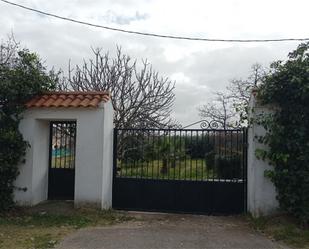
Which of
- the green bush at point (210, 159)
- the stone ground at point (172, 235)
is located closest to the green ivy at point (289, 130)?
the stone ground at point (172, 235)

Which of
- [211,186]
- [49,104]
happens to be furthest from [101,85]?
[211,186]

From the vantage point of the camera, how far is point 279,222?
29.0ft

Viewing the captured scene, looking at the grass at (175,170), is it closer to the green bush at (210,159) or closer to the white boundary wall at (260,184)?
the green bush at (210,159)

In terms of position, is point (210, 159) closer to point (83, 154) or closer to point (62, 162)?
point (83, 154)

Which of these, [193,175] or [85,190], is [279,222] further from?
[85,190]

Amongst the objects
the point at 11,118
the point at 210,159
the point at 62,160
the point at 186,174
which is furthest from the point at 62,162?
the point at 210,159

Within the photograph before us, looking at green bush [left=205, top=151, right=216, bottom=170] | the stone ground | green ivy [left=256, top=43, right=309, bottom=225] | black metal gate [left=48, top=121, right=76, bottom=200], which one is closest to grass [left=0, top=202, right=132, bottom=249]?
the stone ground

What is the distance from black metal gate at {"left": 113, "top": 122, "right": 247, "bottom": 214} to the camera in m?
10.4

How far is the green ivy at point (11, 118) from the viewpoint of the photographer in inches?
391

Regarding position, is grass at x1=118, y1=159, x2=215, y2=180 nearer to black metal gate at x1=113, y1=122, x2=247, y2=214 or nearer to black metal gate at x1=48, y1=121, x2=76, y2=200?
black metal gate at x1=113, y1=122, x2=247, y2=214

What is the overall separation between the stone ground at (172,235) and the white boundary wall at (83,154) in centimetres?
137

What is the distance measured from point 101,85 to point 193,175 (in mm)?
8669

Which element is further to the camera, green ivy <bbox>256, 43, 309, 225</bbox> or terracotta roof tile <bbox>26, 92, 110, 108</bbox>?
terracotta roof tile <bbox>26, 92, 110, 108</bbox>

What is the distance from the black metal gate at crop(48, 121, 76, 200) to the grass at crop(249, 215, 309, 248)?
191 inches
